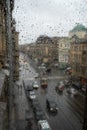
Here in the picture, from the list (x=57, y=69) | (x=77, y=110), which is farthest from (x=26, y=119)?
(x=57, y=69)

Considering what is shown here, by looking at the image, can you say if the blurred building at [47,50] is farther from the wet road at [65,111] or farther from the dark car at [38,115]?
the dark car at [38,115]

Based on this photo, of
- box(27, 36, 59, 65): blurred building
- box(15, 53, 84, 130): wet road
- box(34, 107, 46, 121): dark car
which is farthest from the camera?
box(27, 36, 59, 65): blurred building

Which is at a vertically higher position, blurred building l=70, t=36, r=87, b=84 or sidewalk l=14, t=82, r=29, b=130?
blurred building l=70, t=36, r=87, b=84

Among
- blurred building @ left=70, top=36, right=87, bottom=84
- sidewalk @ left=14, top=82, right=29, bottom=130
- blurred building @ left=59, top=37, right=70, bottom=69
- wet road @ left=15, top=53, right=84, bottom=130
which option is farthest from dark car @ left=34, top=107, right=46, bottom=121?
blurred building @ left=59, top=37, right=70, bottom=69

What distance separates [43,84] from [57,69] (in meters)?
21.0

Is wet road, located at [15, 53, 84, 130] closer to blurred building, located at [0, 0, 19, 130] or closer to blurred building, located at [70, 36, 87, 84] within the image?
blurred building, located at [70, 36, 87, 84]

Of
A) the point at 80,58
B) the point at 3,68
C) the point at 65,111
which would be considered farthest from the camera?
the point at 80,58

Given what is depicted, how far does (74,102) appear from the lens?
27.4 meters

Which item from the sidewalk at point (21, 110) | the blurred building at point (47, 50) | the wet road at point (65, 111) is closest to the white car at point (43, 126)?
the wet road at point (65, 111)

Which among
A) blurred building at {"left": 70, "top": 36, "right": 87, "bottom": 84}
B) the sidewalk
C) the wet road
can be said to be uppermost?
blurred building at {"left": 70, "top": 36, "right": 87, "bottom": 84}

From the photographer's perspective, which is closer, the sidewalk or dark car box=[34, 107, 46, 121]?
the sidewalk

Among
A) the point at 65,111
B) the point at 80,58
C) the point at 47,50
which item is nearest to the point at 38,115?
the point at 65,111

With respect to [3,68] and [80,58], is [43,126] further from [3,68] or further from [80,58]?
[80,58]

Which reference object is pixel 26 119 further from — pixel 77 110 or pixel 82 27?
pixel 82 27
